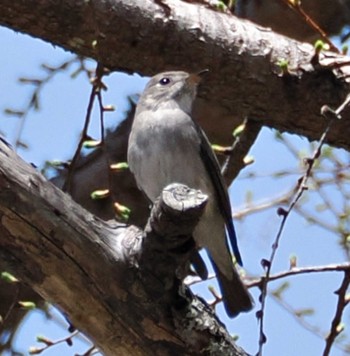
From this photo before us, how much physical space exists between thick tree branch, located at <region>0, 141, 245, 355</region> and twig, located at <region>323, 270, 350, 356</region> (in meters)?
0.28

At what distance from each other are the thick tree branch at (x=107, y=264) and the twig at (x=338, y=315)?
280mm

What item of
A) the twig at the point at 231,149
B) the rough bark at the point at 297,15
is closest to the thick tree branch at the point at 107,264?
the twig at the point at 231,149

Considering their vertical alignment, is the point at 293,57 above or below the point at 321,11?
below

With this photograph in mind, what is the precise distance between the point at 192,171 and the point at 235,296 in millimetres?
481

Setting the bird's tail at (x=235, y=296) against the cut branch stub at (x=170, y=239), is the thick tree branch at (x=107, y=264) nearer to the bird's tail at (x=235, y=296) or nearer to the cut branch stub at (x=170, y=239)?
the cut branch stub at (x=170, y=239)

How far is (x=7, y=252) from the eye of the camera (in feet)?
9.14

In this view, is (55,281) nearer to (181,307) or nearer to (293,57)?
(181,307)

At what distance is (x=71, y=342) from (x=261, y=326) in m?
0.98

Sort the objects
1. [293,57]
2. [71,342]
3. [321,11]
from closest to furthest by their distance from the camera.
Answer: [71,342]
[293,57]
[321,11]

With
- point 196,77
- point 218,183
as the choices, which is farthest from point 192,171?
point 196,77

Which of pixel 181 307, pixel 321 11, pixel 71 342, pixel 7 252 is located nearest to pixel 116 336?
pixel 181 307

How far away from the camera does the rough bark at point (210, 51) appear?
3.85 metres

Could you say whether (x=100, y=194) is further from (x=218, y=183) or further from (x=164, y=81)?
(x=164, y=81)

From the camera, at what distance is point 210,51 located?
4020 millimetres
